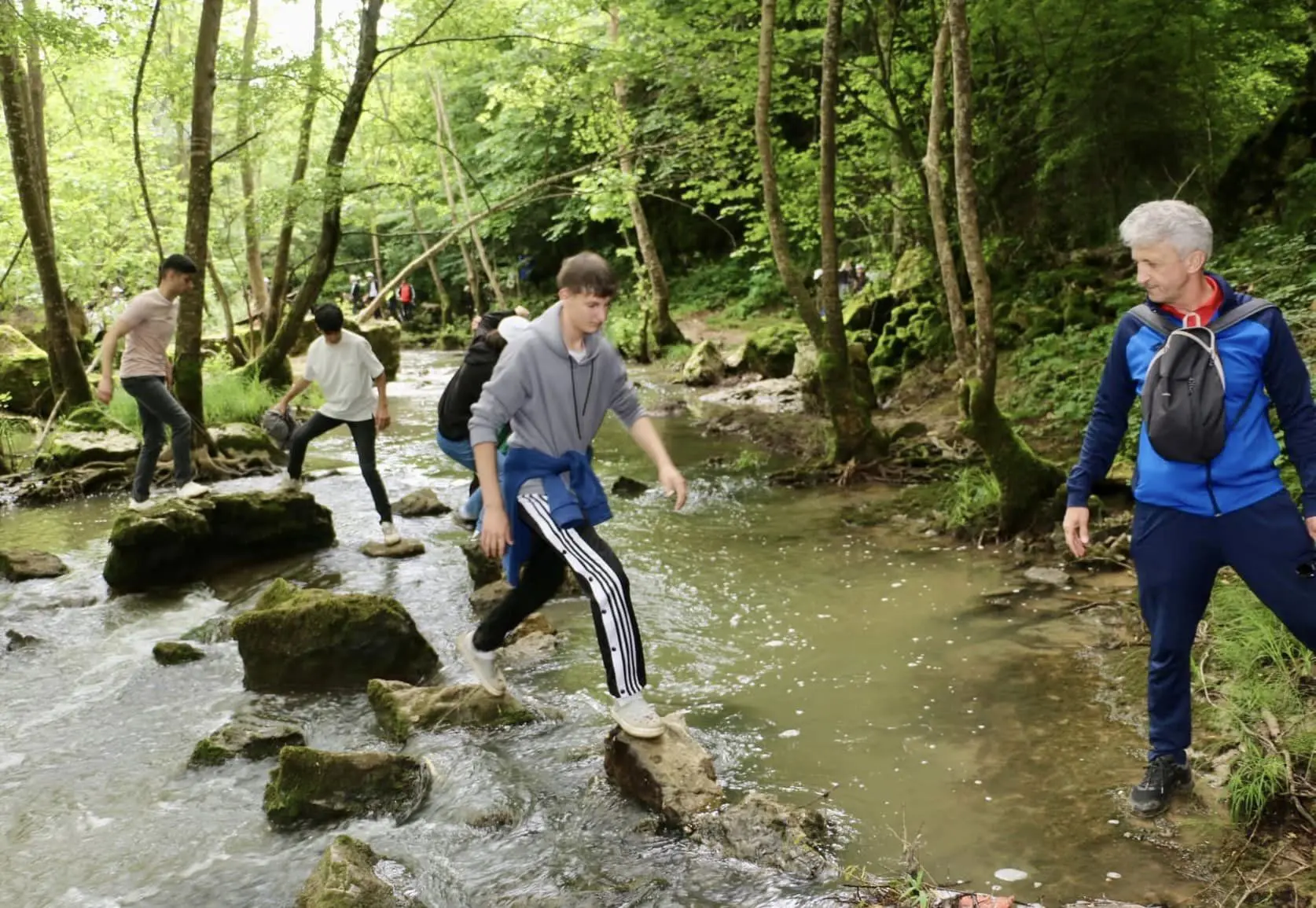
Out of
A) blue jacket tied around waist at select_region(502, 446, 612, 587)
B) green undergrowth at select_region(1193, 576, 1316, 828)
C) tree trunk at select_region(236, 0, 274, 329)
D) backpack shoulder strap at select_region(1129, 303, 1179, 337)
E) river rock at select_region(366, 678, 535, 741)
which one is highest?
tree trunk at select_region(236, 0, 274, 329)

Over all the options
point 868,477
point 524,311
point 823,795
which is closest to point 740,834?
point 823,795

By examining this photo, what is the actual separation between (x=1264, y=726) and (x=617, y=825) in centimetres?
266

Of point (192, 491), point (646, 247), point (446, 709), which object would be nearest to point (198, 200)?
point (192, 491)

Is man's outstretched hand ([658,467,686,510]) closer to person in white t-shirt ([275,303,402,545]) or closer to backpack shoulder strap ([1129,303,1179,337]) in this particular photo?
backpack shoulder strap ([1129,303,1179,337])

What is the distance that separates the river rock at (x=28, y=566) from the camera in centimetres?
809

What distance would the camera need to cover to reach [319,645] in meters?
5.87

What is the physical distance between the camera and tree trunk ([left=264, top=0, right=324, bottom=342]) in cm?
1202

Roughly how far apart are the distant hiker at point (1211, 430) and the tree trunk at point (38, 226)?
33.5 feet

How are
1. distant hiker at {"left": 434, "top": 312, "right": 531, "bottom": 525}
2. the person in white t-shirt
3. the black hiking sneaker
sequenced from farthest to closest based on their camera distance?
the person in white t-shirt → distant hiker at {"left": 434, "top": 312, "right": 531, "bottom": 525} → the black hiking sneaker

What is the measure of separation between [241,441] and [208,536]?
5.03 meters

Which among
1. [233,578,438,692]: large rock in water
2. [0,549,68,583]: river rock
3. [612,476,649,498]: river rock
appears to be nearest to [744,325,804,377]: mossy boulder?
[612,476,649,498]: river rock

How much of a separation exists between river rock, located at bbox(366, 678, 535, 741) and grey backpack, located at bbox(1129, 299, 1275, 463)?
3.40 metres

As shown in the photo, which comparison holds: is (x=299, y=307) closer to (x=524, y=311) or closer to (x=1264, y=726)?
(x=524, y=311)

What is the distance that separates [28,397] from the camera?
15930 mm
